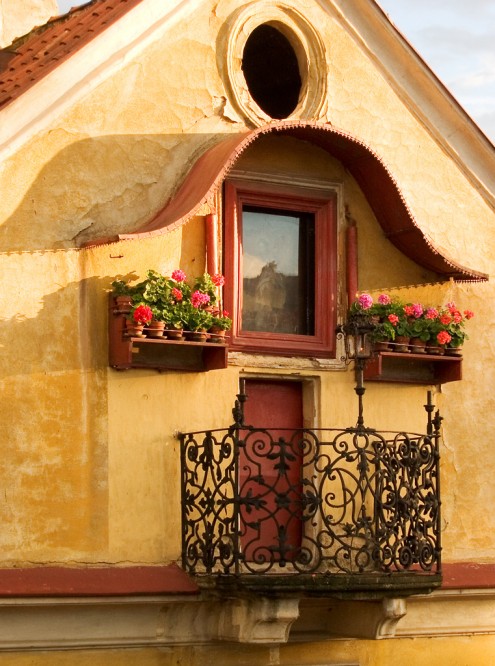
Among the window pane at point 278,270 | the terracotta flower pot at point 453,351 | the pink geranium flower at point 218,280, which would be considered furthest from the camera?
the terracotta flower pot at point 453,351

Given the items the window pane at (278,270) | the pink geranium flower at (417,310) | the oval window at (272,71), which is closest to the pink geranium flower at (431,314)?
the pink geranium flower at (417,310)

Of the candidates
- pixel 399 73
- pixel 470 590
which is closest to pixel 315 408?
pixel 470 590

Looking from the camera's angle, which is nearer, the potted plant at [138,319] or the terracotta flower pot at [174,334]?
the potted plant at [138,319]

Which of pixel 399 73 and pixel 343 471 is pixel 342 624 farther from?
pixel 399 73

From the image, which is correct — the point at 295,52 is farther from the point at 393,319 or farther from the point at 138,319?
the point at 138,319

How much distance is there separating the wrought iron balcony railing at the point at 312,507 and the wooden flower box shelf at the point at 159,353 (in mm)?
610

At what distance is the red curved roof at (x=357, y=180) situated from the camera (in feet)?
51.4

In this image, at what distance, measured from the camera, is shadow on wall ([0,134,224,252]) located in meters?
15.5

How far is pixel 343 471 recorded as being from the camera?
15.8 meters

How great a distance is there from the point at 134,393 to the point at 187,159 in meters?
2.11

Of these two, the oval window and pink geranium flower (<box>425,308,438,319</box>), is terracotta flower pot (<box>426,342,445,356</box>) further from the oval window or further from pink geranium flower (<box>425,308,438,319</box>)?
the oval window

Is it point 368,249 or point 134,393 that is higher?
point 368,249

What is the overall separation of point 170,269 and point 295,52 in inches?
97.5

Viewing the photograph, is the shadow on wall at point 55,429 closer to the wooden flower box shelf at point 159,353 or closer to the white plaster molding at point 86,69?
the wooden flower box shelf at point 159,353
